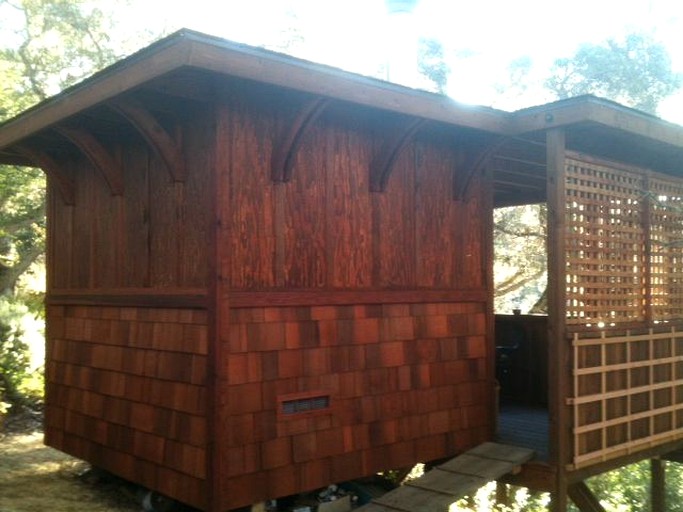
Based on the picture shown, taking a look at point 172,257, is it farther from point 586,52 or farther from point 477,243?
point 586,52

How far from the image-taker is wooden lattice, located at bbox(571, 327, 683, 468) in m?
5.64

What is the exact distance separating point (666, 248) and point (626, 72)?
14149mm

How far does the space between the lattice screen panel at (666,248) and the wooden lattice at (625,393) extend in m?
0.24

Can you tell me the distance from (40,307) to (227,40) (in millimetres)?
12098

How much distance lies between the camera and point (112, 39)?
51.5 feet

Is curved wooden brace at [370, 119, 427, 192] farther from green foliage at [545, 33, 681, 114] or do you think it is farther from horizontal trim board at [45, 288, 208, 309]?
green foliage at [545, 33, 681, 114]

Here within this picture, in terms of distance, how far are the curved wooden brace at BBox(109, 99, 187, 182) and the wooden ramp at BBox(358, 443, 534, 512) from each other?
258 centimetres

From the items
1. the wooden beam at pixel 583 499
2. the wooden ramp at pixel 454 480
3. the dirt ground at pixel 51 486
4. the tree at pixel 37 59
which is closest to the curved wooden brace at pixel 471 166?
the wooden ramp at pixel 454 480

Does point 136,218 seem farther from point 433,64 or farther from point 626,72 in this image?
point 626,72

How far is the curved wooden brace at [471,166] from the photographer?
19.7 feet

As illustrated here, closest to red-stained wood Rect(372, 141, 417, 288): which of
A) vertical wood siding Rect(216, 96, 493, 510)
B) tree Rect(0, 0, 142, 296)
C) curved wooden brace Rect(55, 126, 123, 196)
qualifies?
vertical wood siding Rect(216, 96, 493, 510)

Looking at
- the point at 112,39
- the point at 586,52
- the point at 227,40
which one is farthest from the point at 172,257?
the point at 586,52

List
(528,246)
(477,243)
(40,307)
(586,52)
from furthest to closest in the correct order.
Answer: (528,246), (586,52), (40,307), (477,243)

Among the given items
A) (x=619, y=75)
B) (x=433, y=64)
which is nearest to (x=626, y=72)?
(x=619, y=75)
